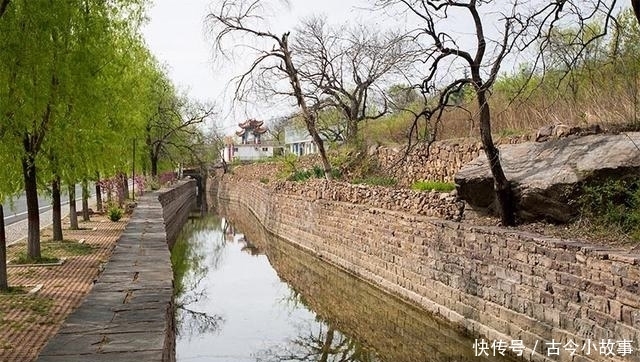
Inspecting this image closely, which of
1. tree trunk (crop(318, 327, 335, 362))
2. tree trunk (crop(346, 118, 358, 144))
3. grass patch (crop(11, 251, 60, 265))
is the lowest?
tree trunk (crop(318, 327, 335, 362))

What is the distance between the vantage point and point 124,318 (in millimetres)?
5961

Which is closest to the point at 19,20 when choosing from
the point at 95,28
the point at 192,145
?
the point at 95,28

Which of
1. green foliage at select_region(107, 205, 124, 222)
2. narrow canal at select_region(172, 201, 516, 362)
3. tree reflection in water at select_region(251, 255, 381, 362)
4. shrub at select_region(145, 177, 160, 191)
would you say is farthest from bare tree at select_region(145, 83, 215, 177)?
tree reflection in water at select_region(251, 255, 381, 362)

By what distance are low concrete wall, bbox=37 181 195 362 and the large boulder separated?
17.4 feet

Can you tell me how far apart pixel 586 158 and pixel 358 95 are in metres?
20.4

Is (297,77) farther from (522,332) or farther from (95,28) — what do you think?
(522,332)

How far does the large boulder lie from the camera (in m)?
8.66

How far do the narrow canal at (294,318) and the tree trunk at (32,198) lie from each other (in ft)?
9.99

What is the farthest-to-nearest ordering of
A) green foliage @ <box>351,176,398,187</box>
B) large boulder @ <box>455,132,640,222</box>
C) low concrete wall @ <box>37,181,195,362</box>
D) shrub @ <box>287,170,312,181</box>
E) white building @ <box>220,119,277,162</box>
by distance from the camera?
white building @ <box>220,119,277,162</box> < shrub @ <box>287,170,312,181</box> < green foliage @ <box>351,176,398,187</box> < large boulder @ <box>455,132,640,222</box> < low concrete wall @ <box>37,181,195,362</box>

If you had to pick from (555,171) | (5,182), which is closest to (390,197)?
(555,171)

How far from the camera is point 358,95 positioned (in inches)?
1145

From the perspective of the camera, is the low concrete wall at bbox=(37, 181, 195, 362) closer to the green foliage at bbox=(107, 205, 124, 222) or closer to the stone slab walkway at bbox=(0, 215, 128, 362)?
the stone slab walkway at bbox=(0, 215, 128, 362)

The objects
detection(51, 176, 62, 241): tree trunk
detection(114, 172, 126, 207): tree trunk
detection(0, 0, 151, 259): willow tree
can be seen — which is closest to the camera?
detection(0, 0, 151, 259): willow tree

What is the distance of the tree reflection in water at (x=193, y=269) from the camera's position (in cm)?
1143
